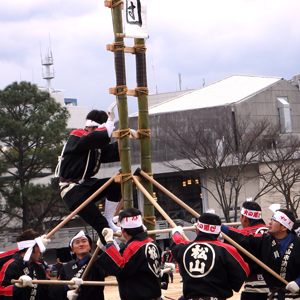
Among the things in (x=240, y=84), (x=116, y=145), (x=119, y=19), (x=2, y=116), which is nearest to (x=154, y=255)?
(x=116, y=145)

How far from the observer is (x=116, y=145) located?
24.6 feet

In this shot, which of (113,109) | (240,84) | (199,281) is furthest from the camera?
(240,84)

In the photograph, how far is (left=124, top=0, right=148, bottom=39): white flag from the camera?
276 inches

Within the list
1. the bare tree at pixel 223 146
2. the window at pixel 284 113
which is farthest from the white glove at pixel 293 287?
the window at pixel 284 113

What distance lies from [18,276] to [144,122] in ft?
8.83

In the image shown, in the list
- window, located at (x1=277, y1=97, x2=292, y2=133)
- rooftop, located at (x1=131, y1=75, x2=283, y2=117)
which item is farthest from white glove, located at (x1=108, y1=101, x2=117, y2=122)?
window, located at (x1=277, y1=97, x2=292, y2=133)

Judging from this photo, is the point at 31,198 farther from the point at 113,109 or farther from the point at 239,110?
the point at 113,109

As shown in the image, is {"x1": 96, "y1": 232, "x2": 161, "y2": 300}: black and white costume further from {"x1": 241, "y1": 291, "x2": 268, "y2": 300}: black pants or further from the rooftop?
the rooftop

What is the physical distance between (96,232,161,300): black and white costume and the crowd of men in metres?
0.01

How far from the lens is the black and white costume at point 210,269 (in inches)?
211

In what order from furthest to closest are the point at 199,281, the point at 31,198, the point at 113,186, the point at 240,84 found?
the point at 240,84 < the point at 31,198 < the point at 113,186 < the point at 199,281

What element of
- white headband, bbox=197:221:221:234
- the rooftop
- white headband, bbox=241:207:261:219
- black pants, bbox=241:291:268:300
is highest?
the rooftop

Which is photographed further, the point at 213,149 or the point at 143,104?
the point at 213,149

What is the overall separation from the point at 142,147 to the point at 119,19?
1807 mm
